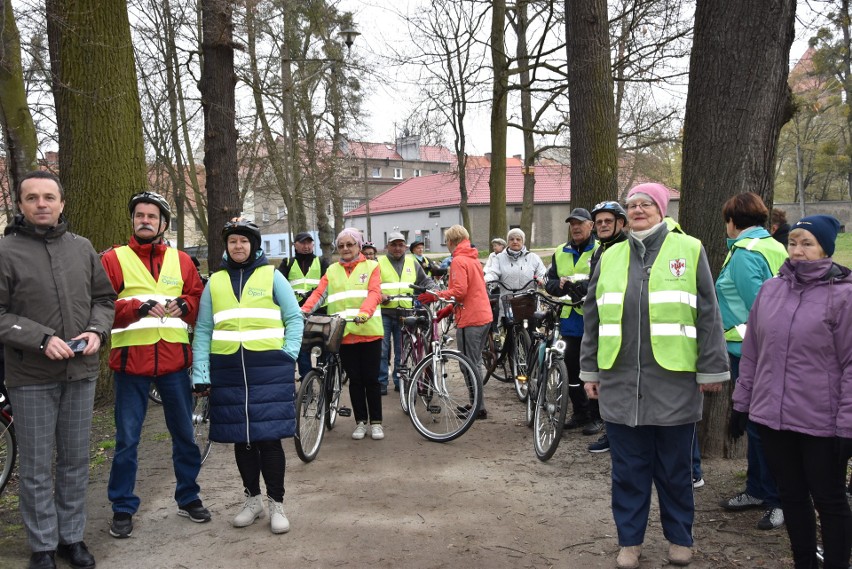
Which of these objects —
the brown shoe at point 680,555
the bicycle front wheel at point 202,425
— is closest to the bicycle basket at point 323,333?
the bicycle front wheel at point 202,425

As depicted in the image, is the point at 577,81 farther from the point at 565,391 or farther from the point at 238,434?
the point at 238,434

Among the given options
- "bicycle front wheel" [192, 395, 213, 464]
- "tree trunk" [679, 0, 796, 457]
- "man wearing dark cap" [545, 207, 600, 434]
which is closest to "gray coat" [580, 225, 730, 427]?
"tree trunk" [679, 0, 796, 457]

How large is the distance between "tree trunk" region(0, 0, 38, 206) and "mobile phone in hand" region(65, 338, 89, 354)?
6774 mm

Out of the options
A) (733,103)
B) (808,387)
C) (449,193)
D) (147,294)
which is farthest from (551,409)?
(449,193)

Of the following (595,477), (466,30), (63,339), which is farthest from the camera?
(466,30)

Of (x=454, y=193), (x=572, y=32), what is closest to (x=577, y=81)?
(x=572, y=32)

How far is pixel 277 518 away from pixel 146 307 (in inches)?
61.3

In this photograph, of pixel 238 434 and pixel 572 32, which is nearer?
pixel 238 434

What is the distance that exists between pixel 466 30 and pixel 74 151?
53.2ft

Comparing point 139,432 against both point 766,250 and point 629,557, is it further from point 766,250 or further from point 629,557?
point 766,250

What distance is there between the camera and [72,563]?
4.10 m

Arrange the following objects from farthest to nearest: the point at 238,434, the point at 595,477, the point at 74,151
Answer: the point at 74,151
the point at 595,477
the point at 238,434

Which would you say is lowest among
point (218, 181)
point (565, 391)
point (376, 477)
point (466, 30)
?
point (376, 477)

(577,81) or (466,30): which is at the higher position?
(466,30)
